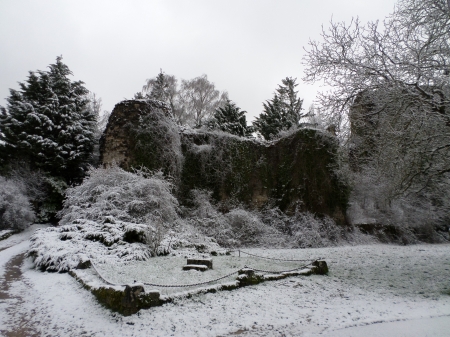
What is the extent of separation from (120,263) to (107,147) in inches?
342

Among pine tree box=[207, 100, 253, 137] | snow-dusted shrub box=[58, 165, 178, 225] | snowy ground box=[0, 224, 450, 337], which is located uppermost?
pine tree box=[207, 100, 253, 137]

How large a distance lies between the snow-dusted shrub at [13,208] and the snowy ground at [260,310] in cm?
786

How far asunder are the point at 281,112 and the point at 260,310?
21806 mm

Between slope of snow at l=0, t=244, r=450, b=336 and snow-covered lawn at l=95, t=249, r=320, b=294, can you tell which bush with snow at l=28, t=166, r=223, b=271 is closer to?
snow-covered lawn at l=95, t=249, r=320, b=294

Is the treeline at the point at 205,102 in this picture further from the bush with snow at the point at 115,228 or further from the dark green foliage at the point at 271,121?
the bush with snow at the point at 115,228

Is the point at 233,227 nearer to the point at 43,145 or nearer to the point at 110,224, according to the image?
the point at 110,224

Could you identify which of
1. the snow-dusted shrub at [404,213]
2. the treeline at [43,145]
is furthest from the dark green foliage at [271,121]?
the snow-dusted shrub at [404,213]

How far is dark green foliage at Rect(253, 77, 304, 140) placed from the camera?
23.7 metres

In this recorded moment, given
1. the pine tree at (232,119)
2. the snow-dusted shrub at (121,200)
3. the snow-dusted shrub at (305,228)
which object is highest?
the pine tree at (232,119)

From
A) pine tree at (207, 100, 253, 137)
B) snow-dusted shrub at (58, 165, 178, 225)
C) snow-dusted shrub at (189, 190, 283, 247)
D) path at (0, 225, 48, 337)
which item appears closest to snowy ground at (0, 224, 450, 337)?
path at (0, 225, 48, 337)

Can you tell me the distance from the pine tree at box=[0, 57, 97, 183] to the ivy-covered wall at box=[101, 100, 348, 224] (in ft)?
12.5

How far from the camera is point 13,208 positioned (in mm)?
13211

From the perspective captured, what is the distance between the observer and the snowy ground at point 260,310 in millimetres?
3926

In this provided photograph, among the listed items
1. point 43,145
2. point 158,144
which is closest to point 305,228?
point 158,144
